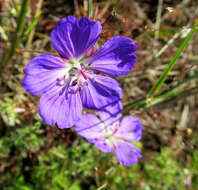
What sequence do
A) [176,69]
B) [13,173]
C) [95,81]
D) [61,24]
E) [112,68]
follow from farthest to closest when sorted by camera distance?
[176,69], [13,173], [95,81], [112,68], [61,24]

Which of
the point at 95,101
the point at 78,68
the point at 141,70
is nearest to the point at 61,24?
the point at 78,68

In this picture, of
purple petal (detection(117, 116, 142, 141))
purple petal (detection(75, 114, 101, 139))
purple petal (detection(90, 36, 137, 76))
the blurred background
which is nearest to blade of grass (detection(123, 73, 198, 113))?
the blurred background

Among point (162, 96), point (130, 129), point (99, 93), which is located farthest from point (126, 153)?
point (99, 93)

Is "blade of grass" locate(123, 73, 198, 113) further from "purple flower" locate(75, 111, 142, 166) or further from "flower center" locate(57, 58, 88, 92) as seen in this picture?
"flower center" locate(57, 58, 88, 92)

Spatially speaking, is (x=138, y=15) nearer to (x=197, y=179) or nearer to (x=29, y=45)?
(x=29, y=45)

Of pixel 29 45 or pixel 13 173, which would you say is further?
pixel 29 45

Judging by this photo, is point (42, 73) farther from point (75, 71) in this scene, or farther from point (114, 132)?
point (114, 132)

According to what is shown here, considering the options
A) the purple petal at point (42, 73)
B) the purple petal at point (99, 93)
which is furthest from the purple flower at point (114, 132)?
the purple petal at point (42, 73)
